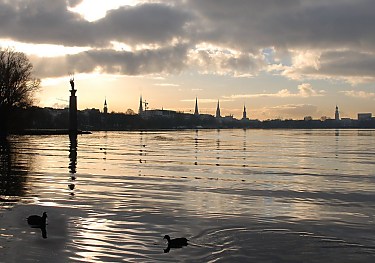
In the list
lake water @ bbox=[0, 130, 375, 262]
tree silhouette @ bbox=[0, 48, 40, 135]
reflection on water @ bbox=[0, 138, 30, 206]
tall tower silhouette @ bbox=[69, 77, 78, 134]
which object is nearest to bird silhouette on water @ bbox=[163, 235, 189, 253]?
lake water @ bbox=[0, 130, 375, 262]

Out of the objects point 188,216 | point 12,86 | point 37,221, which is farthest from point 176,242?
point 12,86

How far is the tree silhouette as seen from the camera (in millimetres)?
81312

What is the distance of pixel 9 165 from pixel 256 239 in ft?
84.0

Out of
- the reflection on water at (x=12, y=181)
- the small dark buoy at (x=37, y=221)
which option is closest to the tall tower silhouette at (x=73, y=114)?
the reflection on water at (x=12, y=181)

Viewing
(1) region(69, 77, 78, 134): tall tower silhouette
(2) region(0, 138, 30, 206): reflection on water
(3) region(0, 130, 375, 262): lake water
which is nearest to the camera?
(3) region(0, 130, 375, 262): lake water

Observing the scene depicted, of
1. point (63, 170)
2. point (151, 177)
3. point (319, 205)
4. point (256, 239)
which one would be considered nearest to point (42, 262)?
A: point (256, 239)

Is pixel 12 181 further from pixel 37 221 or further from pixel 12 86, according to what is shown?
pixel 12 86

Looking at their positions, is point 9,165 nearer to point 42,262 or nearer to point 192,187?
point 192,187

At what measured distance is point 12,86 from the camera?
82.6m

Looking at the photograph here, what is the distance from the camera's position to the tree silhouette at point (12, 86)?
267ft

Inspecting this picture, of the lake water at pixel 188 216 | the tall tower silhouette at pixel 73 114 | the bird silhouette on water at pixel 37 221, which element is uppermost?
the tall tower silhouette at pixel 73 114

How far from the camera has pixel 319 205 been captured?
1903cm

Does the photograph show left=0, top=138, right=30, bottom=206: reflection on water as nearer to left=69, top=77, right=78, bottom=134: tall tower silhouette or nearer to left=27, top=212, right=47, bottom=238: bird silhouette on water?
left=27, top=212, right=47, bottom=238: bird silhouette on water

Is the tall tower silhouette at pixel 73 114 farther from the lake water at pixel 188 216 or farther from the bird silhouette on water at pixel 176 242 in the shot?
the bird silhouette on water at pixel 176 242
